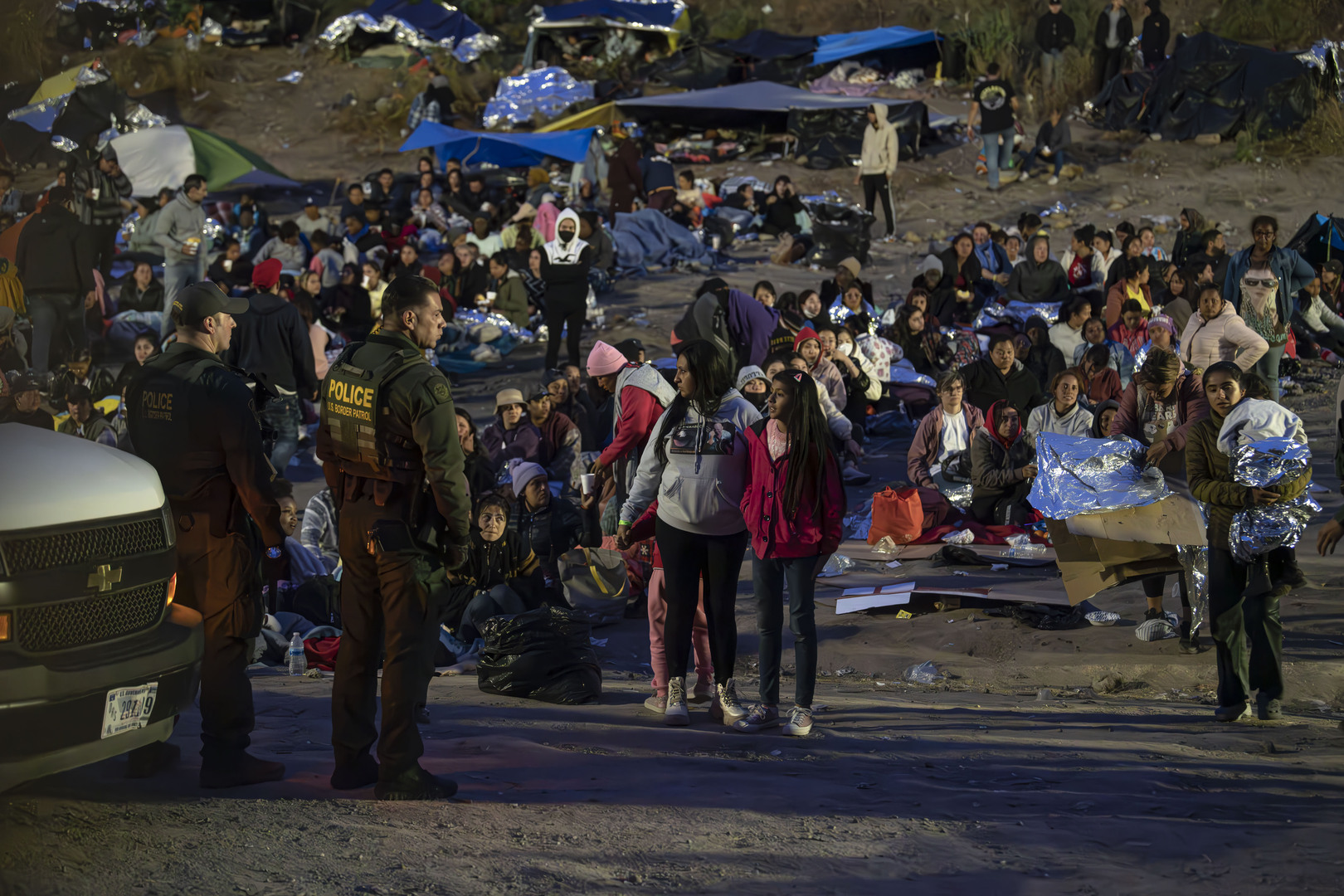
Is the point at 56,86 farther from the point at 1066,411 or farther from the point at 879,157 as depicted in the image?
the point at 1066,411

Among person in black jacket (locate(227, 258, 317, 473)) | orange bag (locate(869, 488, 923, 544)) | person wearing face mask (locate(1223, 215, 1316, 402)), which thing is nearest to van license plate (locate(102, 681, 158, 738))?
person in black jacket (locate(227, 258, 317, 473))

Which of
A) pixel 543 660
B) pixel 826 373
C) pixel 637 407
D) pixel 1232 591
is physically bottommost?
pixel 826 373

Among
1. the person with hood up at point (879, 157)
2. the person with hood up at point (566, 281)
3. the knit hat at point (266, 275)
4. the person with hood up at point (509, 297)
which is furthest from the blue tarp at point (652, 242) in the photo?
the knit hat at point (266, 275)

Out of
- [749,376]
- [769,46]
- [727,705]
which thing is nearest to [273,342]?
[749,376]

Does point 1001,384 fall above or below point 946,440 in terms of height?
above

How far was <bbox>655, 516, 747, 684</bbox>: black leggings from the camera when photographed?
6078 millimetres

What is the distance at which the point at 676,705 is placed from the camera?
20.4 feet

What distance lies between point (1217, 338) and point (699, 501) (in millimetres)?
5538

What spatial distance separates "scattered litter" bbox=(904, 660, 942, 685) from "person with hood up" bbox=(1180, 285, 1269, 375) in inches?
137

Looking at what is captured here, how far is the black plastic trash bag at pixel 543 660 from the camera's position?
6.79 meters

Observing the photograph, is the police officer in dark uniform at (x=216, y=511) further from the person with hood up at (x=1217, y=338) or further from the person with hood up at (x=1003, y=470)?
the person with hood up at (x=1217, y=338)

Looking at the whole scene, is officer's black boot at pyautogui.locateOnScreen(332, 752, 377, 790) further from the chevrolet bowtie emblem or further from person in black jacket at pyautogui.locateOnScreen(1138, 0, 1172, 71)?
person in black jacket at pyautogui.locateOnScreen(1138, 0, 1172, 71)

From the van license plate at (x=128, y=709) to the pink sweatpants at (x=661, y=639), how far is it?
2647 mm

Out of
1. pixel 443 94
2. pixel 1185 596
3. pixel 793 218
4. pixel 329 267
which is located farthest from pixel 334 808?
pixel 443 94
